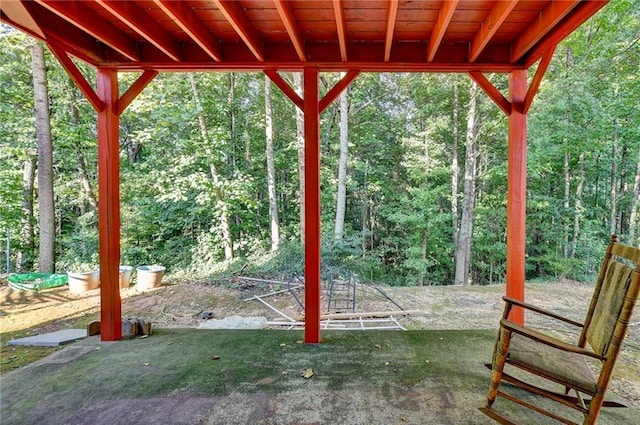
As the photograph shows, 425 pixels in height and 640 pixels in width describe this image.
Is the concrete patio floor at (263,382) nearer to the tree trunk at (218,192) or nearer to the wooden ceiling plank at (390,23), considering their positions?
the wooden ceiling plank at (390,23)

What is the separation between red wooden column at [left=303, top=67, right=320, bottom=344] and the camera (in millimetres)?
2600

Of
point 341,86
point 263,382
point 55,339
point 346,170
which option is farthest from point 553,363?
point 346,170

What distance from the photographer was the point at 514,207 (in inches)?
103

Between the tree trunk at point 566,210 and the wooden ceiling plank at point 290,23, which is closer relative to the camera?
the wooden ceiling plank at point 290,23

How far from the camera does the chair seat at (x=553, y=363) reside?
1480 millimetres

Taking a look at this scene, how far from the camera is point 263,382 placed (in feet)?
6.81

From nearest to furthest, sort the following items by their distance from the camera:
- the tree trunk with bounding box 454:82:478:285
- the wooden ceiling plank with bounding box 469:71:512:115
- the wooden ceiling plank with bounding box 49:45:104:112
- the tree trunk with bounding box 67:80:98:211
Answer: the wooden ceiling plank with bounding box 49:45:104:112, the wooden ceiling plank with bounding box 469:71:512:115, the tree trunk with bounding box 67:80:98:211, the tree trunk with bounding box 454:82:478:285

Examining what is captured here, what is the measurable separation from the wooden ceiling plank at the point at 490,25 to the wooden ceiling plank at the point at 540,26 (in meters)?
0.30

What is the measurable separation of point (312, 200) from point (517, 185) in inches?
72.4

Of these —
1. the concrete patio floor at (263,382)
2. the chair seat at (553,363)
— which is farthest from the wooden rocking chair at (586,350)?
the concrete patio floor at (263,382)

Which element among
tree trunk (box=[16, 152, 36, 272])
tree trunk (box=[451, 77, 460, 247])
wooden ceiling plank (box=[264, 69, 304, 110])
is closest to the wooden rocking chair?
wooden ceiling plank (box=[264, 69, 304, 110])

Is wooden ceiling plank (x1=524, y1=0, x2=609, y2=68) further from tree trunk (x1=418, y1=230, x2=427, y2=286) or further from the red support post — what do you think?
tree trunk (x1=418, y1=230, x2=427, y2=286)

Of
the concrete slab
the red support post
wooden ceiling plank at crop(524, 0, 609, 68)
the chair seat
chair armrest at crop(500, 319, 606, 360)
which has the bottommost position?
the concrete slab

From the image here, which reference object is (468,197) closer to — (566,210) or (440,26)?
(566,210)
